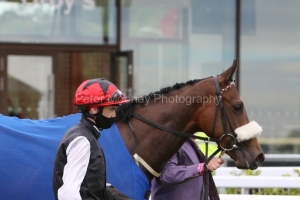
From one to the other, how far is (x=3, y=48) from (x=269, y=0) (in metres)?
4.09

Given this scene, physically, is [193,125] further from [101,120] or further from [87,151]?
[87,151]

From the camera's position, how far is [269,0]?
360 inches

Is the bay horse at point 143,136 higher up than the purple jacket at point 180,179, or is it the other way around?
the bay horse at point 143,136

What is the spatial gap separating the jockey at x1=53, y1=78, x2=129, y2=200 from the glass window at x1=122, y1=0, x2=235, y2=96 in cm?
627

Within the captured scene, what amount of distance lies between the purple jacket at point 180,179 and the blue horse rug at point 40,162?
152 millimetres

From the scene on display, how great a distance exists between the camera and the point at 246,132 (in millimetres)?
3578

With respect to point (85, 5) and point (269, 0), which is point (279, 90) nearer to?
point (269, 0)

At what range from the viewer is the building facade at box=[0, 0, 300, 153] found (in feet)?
28.8

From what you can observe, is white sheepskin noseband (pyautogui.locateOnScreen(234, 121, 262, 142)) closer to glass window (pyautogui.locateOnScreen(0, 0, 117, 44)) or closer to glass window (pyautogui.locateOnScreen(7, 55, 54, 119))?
glass window (pyautogui.locateOnScreen(0, 0, 117, 44))

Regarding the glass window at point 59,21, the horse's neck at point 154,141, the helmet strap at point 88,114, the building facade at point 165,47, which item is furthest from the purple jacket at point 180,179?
the glass window at point 59,21

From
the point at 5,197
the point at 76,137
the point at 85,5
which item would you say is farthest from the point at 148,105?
the point at 85,5

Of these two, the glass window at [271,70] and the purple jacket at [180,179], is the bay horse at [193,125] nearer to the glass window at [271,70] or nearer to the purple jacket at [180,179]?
the purple jacket at [180,179]

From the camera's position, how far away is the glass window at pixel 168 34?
8977mm

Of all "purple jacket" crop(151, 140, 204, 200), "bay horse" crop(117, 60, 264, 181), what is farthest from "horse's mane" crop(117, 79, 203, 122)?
"purple jacket" crop(151, 140, 204, 200)
